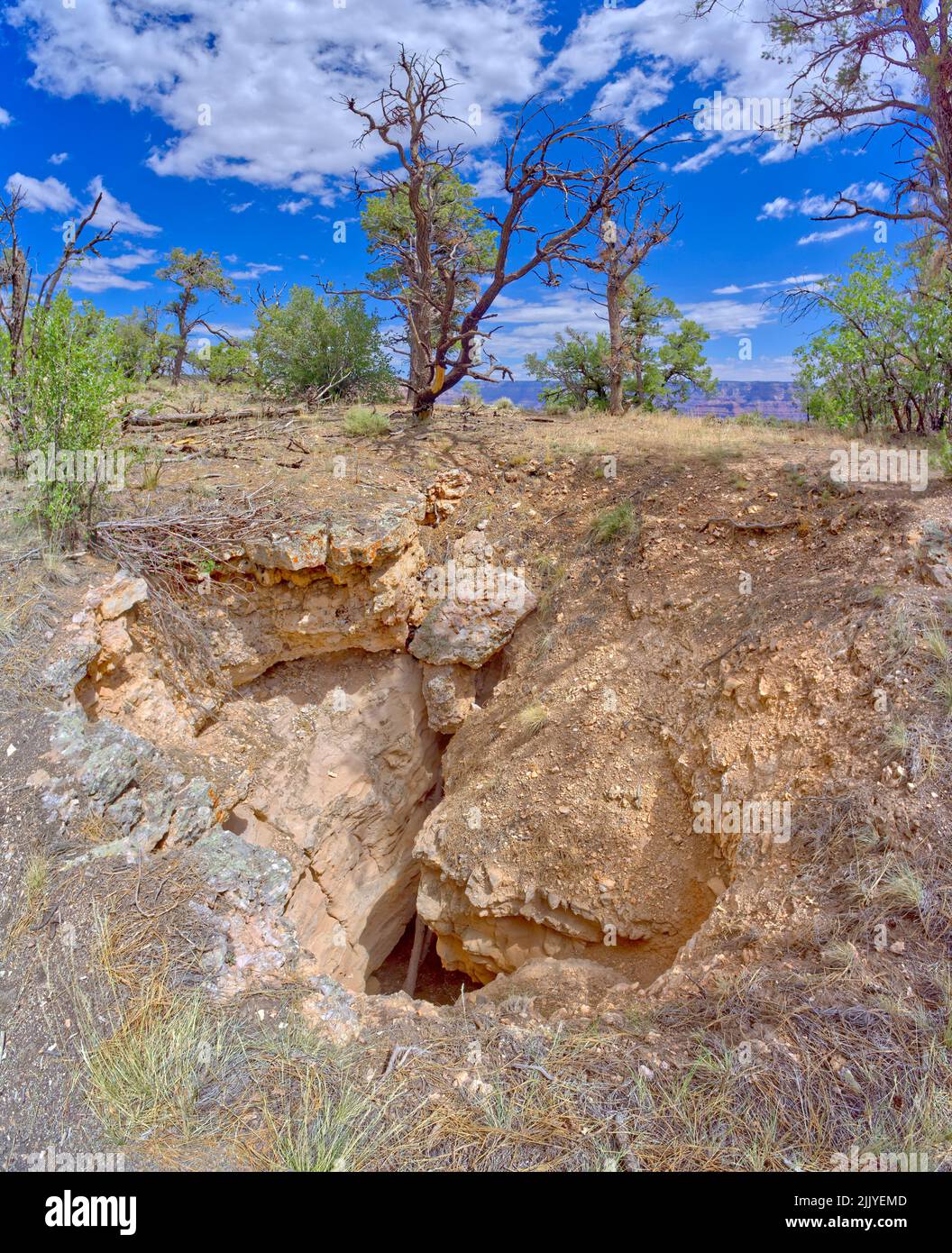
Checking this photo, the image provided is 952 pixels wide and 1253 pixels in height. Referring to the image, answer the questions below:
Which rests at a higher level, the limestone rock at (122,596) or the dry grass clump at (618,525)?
the dry grass clump at (618,525)

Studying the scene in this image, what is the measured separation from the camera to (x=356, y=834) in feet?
22.7

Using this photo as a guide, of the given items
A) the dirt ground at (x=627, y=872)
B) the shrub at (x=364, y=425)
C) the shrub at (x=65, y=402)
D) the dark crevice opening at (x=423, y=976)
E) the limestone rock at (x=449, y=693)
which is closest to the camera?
the dirt ground at (x=627, y=872)

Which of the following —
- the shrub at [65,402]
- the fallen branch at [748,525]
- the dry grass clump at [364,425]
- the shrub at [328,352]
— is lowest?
the fallen branch at [748,525]

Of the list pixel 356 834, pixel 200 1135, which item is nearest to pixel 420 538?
pixel 356 834

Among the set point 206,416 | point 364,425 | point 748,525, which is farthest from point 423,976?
point 206,416

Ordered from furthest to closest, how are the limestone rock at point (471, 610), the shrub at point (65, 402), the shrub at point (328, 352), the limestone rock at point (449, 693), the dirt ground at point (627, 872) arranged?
the shrub at point (328, 352) → the limestone rock at point (449, 693) → the limestone rock at point (471, 610) → the shrub at point (65, 402) → the dirt ground at point (627, 872)

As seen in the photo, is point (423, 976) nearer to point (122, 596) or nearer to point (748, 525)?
point (122, 596)

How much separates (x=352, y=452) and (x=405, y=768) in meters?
3.60

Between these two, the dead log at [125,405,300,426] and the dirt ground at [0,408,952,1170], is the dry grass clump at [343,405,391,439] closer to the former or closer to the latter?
the dirt ground at [0,408,952,1170]

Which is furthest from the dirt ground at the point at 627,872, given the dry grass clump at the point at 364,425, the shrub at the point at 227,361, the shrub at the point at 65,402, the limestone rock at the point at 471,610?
the shrub at the point at 227,361

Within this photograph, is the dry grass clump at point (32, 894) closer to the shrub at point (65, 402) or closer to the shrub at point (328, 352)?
the shrub at point (65, 402)

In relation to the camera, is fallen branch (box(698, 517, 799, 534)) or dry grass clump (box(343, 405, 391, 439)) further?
dry grass clump (box(343, 405, 391, 439))

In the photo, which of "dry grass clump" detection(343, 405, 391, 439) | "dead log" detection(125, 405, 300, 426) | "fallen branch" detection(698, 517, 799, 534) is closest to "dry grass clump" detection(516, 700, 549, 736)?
"fallen branch" detection(698, 517, 799, 534)

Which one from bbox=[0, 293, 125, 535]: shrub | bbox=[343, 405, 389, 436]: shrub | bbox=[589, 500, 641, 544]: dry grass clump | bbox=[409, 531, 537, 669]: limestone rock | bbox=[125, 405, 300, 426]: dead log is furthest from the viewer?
bbox=[125, 405, 300, 426]: dead log
